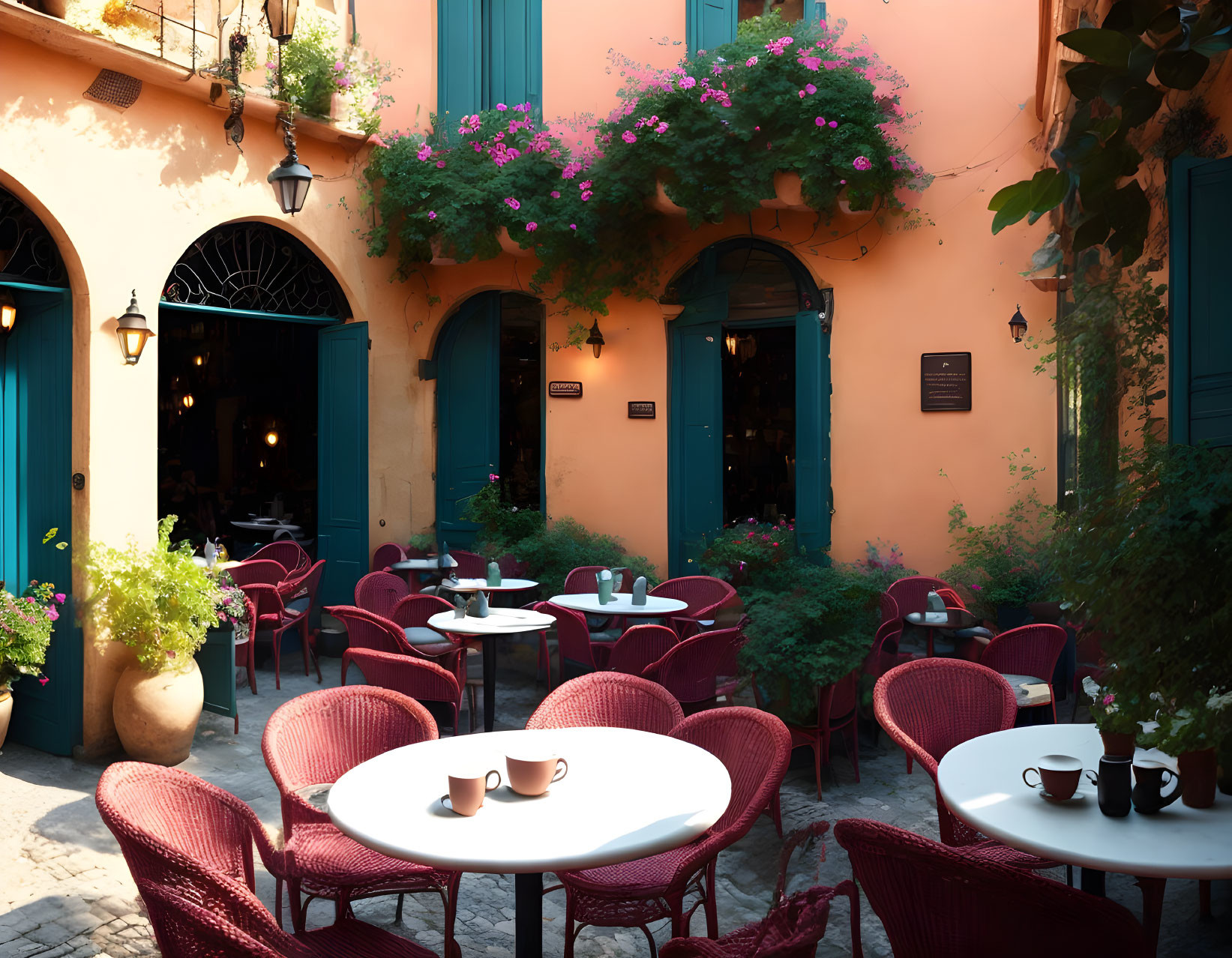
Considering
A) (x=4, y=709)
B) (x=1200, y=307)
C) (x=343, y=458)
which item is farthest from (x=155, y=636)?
(x=1200, y=307)

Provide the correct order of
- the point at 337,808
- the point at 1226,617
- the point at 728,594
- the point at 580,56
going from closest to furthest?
1. the point at 1226,617
2. the point at 337,808
3. the point at 728,594
4. the point at 580,56

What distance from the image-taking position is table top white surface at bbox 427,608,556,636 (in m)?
5.50

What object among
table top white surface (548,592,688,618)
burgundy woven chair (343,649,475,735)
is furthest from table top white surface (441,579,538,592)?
burgundy woven chair (343,649,475,735)

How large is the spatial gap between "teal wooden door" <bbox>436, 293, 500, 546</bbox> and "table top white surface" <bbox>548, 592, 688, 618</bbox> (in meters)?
3.12

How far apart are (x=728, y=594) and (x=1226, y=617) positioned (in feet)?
16.3

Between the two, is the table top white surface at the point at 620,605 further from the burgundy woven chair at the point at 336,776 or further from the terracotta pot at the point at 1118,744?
the terracotta pot at the point at 1118,744

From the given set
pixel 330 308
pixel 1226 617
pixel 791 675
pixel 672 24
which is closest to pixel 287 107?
pixel 330 308

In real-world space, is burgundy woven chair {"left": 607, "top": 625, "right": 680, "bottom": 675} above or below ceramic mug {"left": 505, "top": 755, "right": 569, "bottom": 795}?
below

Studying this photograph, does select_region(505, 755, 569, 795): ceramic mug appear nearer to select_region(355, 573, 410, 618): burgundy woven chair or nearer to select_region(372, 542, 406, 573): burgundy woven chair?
select_region(355, 573, 410, 618): burgundy woven chair

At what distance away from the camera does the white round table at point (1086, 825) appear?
215 cm

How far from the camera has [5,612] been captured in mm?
5336

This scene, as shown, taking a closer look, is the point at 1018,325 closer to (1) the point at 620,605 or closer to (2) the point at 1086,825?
(1) the point at 620,605

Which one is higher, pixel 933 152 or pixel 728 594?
pixel 933 152

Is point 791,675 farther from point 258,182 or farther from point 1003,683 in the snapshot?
point 258,182
